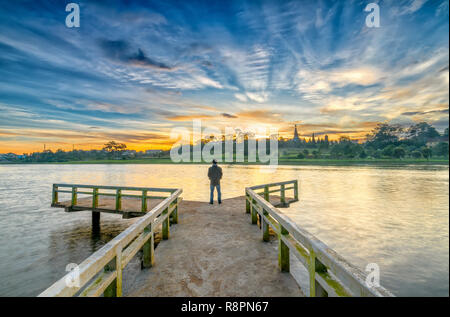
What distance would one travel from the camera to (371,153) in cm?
10762

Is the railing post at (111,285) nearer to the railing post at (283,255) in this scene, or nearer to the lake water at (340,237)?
the railing post at (283,255)

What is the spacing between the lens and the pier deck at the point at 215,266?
368cm

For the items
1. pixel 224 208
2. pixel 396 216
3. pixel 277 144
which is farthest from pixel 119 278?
pixel 277 144

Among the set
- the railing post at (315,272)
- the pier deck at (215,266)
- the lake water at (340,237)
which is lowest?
the lake water at (340,237)

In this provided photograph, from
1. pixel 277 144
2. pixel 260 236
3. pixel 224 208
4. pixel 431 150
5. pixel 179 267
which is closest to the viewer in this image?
pixel 179 267

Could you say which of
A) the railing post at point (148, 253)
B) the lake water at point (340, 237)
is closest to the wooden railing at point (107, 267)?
the railing post at point (148, 253)

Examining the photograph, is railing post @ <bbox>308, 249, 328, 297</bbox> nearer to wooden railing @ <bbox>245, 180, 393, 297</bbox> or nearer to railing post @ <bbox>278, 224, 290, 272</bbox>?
wooden railing @ <bbox>245, 180, 393, 297</bbox>

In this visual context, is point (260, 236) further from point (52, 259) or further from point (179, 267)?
point (52, 259)

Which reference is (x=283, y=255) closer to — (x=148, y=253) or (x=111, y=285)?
(x=148, y=253)

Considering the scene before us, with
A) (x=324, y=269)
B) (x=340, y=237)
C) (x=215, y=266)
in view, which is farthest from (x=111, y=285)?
(x=340, y=237)

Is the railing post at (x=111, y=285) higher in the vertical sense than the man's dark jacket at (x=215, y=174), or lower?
lower

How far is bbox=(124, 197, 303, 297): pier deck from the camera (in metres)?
3.68

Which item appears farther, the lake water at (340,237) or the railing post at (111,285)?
the lake water at (340,237)

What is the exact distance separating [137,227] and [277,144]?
159m
